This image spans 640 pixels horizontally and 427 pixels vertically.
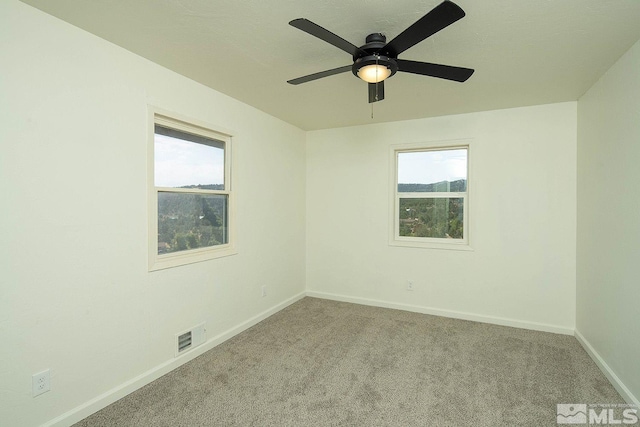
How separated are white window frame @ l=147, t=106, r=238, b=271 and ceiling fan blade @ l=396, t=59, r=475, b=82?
185 centimetres

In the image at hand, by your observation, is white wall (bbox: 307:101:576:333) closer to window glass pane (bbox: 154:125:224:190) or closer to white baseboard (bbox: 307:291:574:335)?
white baseboard (bbox: 307:291:574:335)

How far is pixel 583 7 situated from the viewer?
1.65m

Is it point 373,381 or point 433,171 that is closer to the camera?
point 373,381

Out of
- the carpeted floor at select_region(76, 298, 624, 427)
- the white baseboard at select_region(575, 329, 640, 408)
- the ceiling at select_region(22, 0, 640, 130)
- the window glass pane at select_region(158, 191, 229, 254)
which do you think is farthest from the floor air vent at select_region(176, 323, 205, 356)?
the white baseboard at select_region(575, 329, 640, 408)

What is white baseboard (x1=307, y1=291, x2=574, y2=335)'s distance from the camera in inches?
129

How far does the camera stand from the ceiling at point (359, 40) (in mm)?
1677

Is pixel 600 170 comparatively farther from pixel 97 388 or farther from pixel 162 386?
pixel 97 388

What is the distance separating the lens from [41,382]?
1.75m

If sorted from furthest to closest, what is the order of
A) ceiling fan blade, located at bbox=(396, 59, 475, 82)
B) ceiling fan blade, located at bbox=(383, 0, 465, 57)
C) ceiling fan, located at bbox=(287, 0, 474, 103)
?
1. ceiling fan blade, located at bbox=(396, 59, 475, 82)
2. ceiling fan, located at bbox=(287, 0, 474, 103)
3. ceiling fan blade, located at bbox=(383, 0, 465, 57)

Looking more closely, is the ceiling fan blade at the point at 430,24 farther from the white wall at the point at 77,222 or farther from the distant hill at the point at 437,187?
the distant hill at the point at 437,187

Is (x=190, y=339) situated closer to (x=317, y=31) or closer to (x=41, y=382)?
(x=41, y=382)

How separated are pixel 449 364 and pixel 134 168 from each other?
2964 mm

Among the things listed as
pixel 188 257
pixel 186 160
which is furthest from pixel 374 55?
pixel 188 257

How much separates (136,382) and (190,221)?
1.30m
